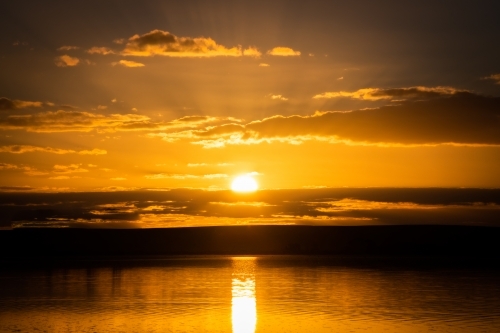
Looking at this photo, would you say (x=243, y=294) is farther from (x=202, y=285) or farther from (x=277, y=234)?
(x=277, y=234)

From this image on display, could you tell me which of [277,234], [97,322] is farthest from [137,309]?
[277,234]

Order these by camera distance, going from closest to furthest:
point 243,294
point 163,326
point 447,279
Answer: point 163,326, point 243,294, point 447,279

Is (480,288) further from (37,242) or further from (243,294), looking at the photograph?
(37,242)

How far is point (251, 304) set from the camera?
40.3 metres

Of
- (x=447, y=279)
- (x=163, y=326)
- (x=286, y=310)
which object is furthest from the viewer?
(x=447, y=279)

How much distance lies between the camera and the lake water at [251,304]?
32.0m

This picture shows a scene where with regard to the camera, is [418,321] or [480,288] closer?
[418,321]

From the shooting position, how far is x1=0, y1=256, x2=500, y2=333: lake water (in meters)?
32.0

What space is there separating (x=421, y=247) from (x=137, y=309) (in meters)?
102

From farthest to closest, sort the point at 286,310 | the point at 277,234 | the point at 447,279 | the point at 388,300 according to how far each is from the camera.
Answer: the point at 277,234 < the point at 447,279 < the point at 388,300 < the point at 286,310

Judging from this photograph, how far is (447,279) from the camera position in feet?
194

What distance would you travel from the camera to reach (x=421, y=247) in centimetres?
13162

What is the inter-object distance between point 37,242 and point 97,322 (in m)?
108

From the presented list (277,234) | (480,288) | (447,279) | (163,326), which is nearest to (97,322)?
(163,326)
